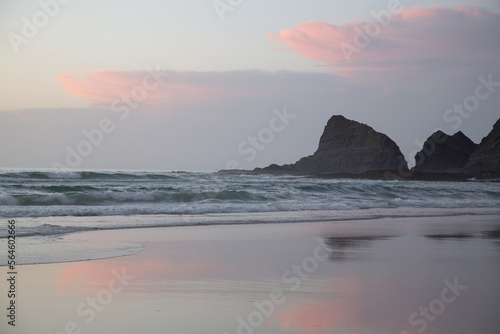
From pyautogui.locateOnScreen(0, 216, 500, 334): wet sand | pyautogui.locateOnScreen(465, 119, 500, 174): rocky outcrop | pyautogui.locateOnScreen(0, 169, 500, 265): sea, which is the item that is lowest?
pyautogui.locateOnScreen(0, 216, 500, 334): wet sand

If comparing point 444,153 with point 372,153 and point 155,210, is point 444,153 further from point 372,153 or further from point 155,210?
point 155,210

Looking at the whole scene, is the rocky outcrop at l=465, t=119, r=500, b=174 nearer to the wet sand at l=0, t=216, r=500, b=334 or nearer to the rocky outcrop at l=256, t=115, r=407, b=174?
the rocky outcrop at l=256, t=115, r=407, b=174

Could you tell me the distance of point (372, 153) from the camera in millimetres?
80500

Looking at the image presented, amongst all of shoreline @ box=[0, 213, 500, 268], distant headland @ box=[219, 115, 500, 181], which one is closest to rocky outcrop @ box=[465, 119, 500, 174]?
distant headland @ box=[219, 115, 500, 181]

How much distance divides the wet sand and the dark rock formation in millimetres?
75640

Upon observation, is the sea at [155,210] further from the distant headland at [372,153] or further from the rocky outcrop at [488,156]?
the distant headland at [372,153]

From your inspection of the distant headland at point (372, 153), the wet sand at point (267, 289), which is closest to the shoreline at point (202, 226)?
the wet sand at point (267, 289)

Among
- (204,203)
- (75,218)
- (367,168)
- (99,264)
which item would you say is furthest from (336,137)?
(99,264)

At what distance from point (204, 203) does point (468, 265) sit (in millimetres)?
13072

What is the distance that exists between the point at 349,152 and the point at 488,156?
21.3 metres

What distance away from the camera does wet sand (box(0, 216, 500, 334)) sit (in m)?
4.63

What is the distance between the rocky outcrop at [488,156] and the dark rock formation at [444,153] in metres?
7.78

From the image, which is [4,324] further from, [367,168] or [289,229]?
[367,168]

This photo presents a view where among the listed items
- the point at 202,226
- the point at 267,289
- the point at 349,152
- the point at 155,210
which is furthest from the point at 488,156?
the point at 267,289
